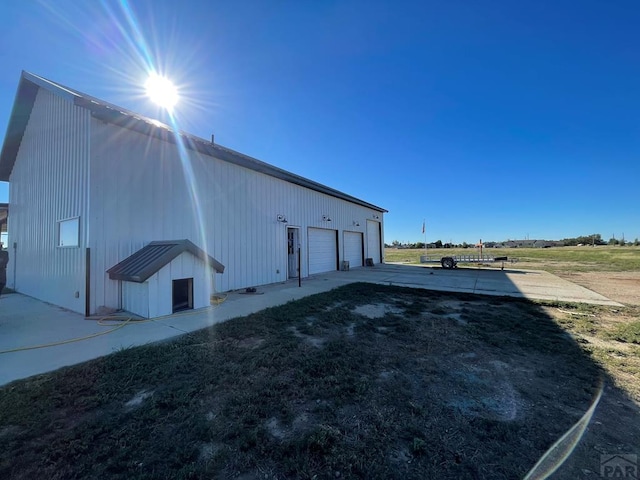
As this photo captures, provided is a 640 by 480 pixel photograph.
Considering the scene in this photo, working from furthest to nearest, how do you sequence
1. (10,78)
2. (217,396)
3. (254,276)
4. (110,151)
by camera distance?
(254,276) → (10,78) → (110,151) → (217,396)

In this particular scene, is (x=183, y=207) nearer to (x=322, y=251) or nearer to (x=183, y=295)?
(x=183, y=295)

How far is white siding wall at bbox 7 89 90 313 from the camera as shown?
19.0 ft

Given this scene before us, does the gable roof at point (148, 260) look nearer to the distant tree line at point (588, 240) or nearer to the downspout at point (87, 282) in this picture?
the downspout at point (87, 282)

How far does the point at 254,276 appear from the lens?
9.09 meters

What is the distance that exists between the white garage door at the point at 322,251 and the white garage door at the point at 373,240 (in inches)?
176

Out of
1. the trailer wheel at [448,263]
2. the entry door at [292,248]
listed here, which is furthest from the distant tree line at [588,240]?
the entry door at [292,248]

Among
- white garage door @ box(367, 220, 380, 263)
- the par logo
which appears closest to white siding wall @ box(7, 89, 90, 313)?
the par logo

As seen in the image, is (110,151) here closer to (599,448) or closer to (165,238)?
(165,238)

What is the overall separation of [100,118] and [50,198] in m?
3.34

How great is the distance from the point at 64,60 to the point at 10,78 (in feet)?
7.34

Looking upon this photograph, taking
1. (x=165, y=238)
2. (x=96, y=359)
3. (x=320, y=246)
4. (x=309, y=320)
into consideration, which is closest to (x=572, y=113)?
(x=320, y=246)

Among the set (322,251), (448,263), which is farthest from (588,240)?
(322,251)

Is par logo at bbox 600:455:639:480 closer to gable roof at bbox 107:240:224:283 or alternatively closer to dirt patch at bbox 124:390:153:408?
dirt patch at bbox 124:390:153:408

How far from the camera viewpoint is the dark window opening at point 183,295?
19.7 feet
